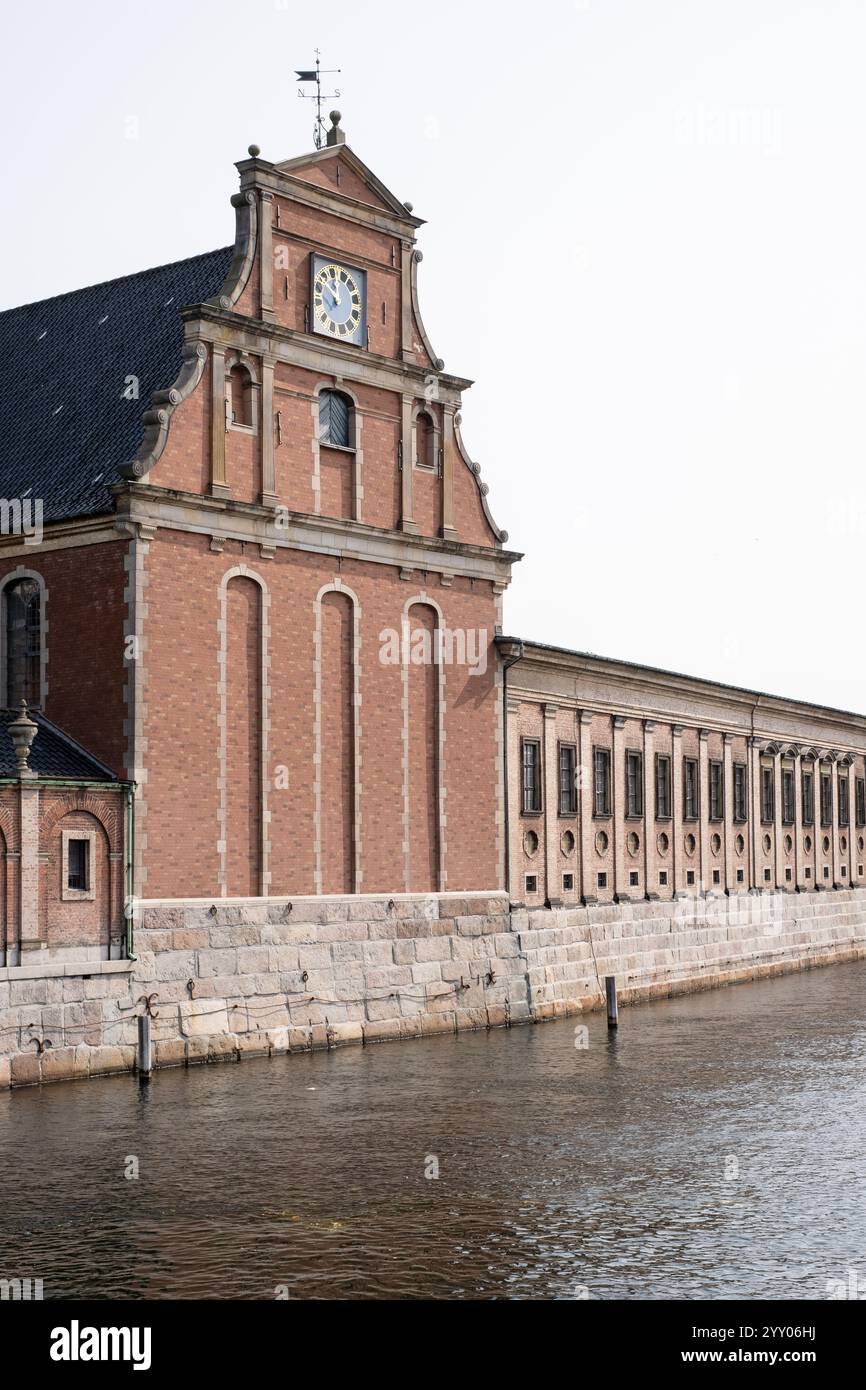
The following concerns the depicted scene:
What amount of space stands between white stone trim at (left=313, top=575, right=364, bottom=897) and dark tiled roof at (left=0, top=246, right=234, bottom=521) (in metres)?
6.08

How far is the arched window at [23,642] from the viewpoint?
40.8 m

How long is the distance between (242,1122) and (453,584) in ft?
66.9

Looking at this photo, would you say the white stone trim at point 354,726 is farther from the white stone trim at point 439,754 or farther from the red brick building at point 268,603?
the white stone trim at point 439,754

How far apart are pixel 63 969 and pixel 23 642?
922 centimetres

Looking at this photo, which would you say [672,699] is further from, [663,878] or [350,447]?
[350,447]

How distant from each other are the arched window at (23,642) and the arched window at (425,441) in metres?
11.2

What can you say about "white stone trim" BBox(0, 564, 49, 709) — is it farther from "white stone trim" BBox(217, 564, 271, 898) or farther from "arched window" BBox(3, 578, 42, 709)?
"white stone trim" BBox(217, 564, 271, 898)

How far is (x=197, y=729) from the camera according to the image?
39594 mm

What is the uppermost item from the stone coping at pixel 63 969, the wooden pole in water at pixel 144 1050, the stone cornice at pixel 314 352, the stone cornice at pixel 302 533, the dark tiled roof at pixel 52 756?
the stone cornice at pixel 314 352

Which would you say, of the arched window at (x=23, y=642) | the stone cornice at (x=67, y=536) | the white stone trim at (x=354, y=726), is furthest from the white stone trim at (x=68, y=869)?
the white stone trim at (x=354, y=726)

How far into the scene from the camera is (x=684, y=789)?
61.0 m

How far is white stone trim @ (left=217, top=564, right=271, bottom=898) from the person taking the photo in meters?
40.0

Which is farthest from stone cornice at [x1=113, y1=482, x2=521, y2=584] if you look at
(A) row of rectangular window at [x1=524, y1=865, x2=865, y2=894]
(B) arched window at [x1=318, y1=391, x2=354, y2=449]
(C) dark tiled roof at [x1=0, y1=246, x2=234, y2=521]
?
(A) row of rectangular window at [x1=524, y1=865, x2=865, y2=894]

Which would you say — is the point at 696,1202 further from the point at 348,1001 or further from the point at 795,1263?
the point at 348,1001
